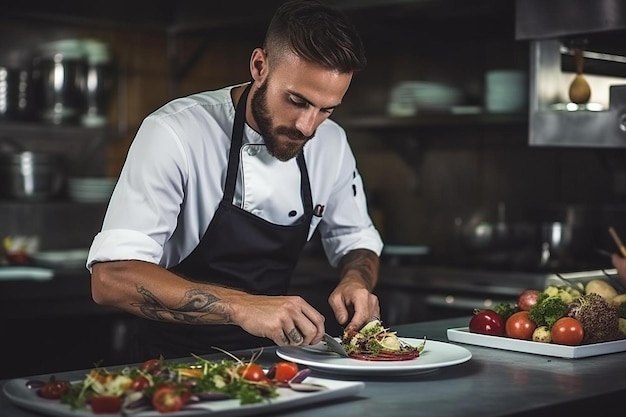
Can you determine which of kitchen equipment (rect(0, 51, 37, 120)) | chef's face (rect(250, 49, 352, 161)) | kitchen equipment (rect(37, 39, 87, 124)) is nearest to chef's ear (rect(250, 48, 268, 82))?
chef's face (rect(250, 49, 352, 161))

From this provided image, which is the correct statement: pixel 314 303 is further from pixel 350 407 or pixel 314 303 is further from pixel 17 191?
pixel 350 407

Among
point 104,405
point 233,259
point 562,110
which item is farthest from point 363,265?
point 104,405

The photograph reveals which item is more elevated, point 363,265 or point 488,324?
point 363,265

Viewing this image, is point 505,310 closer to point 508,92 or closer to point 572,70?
point 572,70

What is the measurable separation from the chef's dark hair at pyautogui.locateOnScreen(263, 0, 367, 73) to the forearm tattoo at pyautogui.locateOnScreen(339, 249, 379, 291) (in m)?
0.70

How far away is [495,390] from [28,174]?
3.67 m

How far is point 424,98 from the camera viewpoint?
5.49 metres

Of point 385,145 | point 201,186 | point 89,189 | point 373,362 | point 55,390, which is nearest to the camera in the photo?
point 55,390

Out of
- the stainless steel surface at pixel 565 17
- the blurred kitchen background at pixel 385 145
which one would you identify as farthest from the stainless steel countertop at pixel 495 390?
the blurred kitchen background at pixel 385 145

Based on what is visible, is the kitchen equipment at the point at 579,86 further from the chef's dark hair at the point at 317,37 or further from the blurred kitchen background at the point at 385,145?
the chef's dark hair at the point at 317,37

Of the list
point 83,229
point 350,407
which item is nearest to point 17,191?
point 83,229

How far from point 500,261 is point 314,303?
91 cm

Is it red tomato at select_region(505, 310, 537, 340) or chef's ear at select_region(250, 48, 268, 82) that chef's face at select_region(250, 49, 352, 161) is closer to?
chef's ear at select_region(250, 48, 268, 82)

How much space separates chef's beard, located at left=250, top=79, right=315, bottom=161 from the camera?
109 inches
